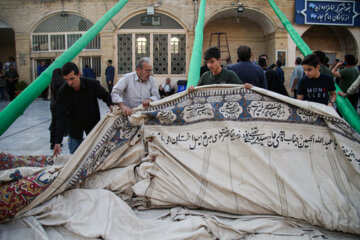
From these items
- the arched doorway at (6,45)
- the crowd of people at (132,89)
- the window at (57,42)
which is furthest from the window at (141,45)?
the crowd of people at (132,89)

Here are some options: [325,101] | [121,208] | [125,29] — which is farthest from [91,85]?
[125,29]

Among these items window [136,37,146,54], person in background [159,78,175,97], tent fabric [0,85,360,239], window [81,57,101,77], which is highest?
window [136,37,146,54]

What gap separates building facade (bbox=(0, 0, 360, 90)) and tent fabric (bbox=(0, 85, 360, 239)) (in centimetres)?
1166

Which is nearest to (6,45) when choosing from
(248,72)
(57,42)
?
(57,42)

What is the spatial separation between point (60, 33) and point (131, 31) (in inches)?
138

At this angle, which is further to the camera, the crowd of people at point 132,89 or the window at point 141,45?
the window at point 141,45

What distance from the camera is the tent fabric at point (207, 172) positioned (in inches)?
91.3

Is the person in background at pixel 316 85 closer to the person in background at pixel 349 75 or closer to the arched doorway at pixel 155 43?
the person in background at pixel 349 75

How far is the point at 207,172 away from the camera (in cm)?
263

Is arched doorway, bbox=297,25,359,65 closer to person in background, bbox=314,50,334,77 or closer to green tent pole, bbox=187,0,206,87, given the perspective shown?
green tent pole, bbox=187,0,206,87

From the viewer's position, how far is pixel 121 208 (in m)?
2.41

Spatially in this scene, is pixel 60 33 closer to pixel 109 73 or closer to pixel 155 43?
pixel 109 73

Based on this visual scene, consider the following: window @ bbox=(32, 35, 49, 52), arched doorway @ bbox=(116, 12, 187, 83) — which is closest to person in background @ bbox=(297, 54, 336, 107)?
arched doorway @ bbox=(116, 12, 187, 83)

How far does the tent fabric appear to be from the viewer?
2318 millimetres
